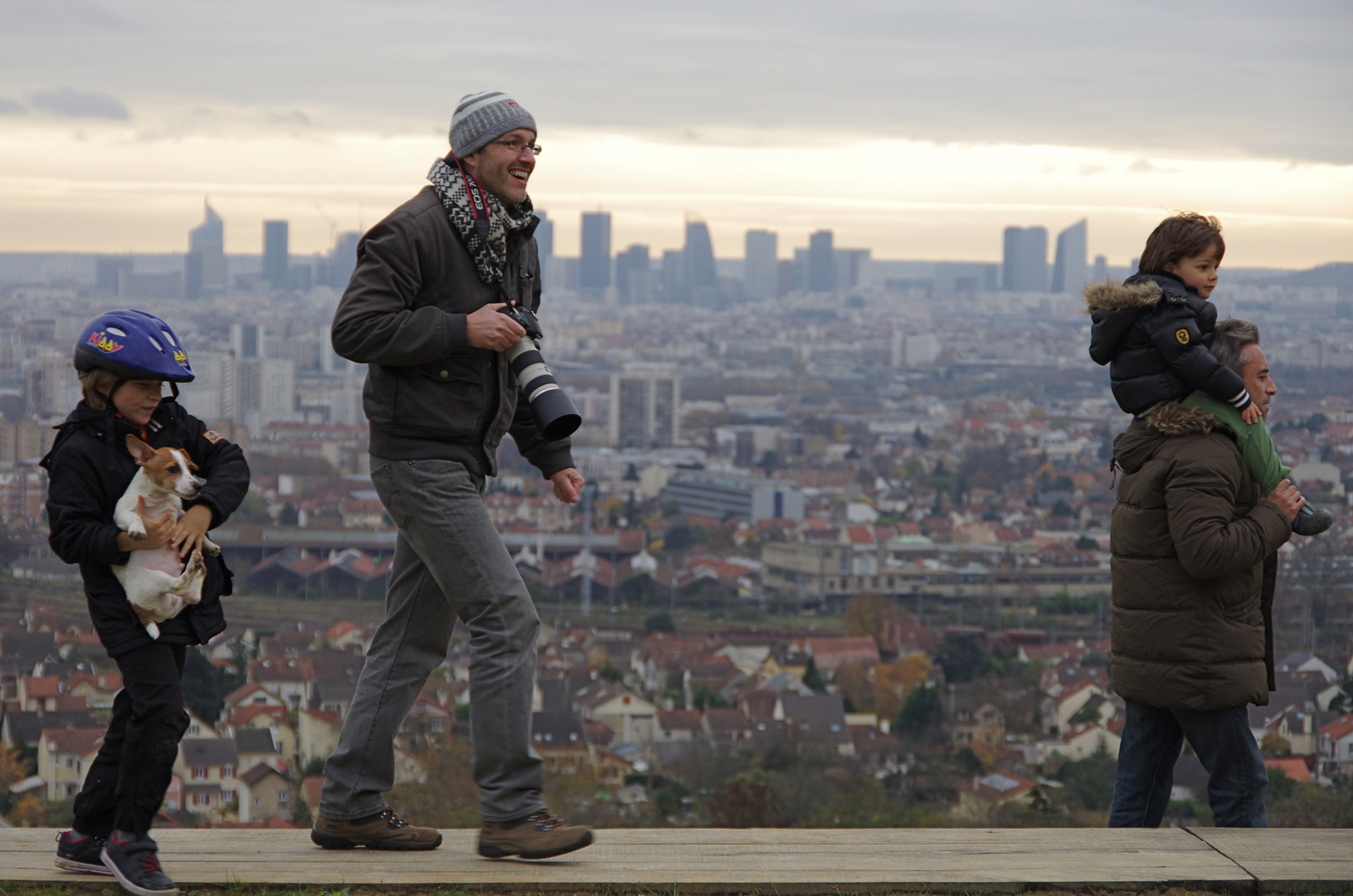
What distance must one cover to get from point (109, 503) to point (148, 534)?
0.10 metres

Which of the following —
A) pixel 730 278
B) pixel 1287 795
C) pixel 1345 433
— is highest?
pixel 730 278

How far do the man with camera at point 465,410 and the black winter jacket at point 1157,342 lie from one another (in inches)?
41.9

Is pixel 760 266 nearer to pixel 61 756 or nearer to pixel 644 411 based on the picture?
pixel 644 411

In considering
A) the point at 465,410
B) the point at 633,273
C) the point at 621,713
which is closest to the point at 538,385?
the point at 465,410

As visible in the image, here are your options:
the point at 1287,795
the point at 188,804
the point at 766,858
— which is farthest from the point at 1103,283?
the point at 188,804

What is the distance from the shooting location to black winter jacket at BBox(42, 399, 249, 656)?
2.24 metres

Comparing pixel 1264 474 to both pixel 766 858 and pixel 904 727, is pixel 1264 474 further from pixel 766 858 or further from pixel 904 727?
pixel 904 727

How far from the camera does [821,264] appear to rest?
14288cm

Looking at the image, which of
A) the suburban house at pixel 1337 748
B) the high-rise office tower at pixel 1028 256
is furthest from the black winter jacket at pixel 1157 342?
the high-rise office tower at pixel 1028 256

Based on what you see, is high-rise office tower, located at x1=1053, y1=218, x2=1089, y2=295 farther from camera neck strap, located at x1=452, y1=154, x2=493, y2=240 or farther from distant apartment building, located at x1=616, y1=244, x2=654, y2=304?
camera neck strap, located at x1=452, y1=154, x2=493, y2=240

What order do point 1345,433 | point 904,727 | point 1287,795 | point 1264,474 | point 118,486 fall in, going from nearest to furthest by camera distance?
point 118,486, point 1264,474, point 1287,795, point 904,727, point 1345,433

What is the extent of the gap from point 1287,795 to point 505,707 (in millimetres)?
13811

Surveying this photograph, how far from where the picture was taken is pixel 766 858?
2.46 m

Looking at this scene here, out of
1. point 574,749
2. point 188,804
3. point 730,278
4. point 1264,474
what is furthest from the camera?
point 730,278
